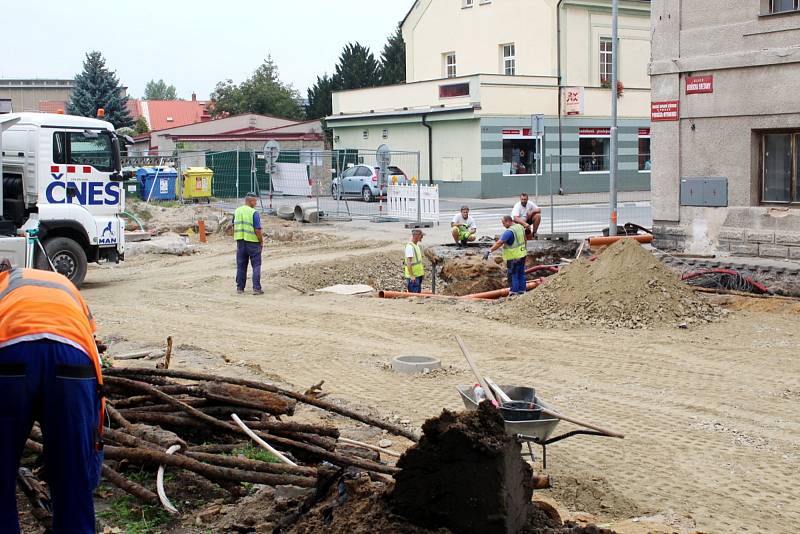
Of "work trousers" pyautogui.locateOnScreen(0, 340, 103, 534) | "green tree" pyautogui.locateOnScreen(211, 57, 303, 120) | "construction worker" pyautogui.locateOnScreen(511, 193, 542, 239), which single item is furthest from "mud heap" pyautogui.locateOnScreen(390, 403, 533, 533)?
"green tree" pyautogui.locateOnScreen(211, 57, 303, 120)

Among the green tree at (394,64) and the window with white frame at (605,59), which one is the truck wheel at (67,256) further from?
the green tree at (394,64)

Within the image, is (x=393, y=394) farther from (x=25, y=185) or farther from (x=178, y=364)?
(x=25, y=185)

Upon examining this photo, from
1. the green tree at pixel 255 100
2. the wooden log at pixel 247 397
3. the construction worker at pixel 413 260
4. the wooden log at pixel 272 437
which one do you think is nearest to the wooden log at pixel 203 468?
the wooden log at pixel 272 437

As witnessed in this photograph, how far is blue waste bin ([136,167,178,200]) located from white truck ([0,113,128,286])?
1609cm

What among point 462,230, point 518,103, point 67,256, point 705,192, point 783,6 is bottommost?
point 67,256

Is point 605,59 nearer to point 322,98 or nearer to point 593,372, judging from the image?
point 322,98

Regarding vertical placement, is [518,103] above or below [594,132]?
above

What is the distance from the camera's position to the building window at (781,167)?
17734 mm

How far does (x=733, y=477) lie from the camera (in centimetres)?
756

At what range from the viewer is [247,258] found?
58.7 ft

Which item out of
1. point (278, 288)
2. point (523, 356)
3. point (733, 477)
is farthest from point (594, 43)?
point (733, 477)

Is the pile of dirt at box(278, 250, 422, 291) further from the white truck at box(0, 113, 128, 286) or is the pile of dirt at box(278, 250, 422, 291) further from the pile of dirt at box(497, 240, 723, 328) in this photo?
the pile of dirt at box(497, 240, 723, 328)

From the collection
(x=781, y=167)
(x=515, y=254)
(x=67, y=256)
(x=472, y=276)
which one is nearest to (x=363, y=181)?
(x=472, y=276)

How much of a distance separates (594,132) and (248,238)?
30.0 meters
